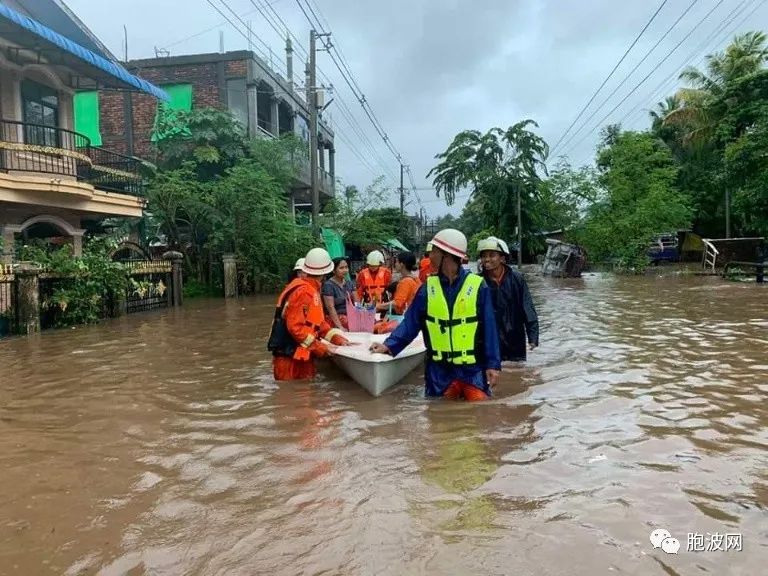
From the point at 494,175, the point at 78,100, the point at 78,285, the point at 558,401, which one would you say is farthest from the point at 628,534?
the point at 494,175

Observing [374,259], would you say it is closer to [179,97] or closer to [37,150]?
[37,150]

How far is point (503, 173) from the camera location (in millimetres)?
42719

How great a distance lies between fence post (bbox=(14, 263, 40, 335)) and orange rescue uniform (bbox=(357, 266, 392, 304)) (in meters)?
6.51

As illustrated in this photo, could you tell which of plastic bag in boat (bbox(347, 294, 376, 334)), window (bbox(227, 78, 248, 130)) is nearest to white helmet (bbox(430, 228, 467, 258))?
plastic bag in boat (bbox(347, 294, 376, 334))

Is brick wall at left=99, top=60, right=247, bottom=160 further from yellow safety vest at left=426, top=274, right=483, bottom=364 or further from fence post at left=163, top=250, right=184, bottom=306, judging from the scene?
yellow safety vest at left=426, top=274, right=483, bottom=364

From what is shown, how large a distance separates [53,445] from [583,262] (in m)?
28.1

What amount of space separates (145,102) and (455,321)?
2411cm

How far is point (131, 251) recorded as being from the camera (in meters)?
20.7

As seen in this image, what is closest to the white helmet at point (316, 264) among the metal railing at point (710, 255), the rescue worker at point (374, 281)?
the rescue worker at point (374, 281)

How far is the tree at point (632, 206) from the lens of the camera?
97.7 ft

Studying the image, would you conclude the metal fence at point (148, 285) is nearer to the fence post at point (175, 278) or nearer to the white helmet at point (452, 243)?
the fence post at point (175, 278)

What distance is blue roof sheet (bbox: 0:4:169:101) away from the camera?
1364 centimetres

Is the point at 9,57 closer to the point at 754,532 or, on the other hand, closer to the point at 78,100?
the point at 78,100

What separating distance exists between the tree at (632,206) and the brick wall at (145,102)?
62.3 ft
